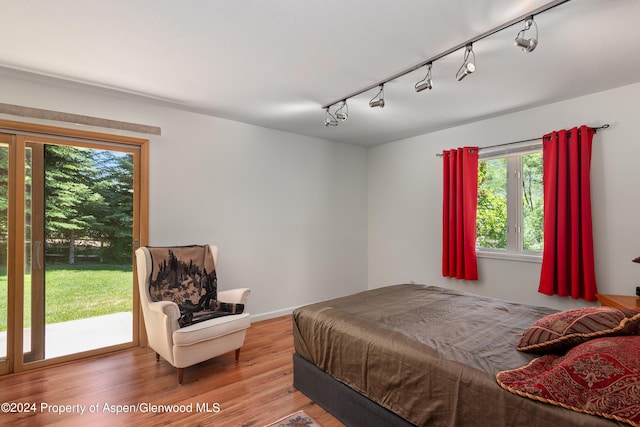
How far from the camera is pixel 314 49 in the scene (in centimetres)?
Answer: 218

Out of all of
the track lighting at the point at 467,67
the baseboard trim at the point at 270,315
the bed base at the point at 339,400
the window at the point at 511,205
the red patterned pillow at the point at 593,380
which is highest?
the track lighting at the point at 467,67

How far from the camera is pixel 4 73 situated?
255cm

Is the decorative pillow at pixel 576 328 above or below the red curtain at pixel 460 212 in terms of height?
below

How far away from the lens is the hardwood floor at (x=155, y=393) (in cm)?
206

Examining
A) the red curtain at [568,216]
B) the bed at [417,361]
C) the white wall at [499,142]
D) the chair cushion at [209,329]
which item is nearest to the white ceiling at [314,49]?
the white wall at [499,142]

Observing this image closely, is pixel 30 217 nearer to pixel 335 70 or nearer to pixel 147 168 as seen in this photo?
pixel 147 168

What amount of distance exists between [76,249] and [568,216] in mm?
4801

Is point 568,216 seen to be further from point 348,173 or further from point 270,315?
point 270,315

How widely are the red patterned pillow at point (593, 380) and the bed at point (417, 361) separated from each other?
32 mm

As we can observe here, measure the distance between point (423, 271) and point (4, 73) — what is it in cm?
490

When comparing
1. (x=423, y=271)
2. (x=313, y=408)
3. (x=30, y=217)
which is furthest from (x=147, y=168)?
(x=423, y=271)

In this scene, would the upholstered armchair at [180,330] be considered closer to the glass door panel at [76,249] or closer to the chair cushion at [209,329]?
the chair cushion at [209,329]

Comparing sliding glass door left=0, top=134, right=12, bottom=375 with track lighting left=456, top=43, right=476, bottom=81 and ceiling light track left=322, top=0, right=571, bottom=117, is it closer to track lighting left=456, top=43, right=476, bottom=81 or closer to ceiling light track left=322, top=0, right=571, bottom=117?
ceiling light track left=322, top=0, right=571, bottom=117

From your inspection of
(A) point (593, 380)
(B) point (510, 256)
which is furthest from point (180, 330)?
(B) point (510, 256)
